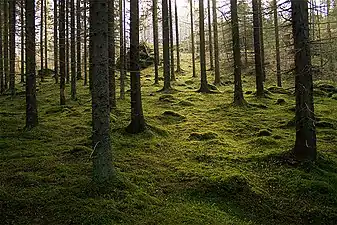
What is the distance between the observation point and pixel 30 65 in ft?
38.3

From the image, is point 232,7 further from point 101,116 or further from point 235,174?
point 101,116

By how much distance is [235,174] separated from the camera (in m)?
8.00

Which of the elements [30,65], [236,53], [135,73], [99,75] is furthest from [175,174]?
[236,53]

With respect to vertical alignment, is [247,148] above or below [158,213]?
below

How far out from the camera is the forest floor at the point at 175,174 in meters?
6.21

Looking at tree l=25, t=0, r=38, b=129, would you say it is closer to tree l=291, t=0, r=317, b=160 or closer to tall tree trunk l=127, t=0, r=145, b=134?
tall tree trunk l=127, t=0, r=145, b=134

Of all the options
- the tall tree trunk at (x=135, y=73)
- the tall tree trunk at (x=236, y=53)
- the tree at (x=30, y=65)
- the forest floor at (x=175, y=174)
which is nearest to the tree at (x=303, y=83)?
the forest floor at (x=175, y=174)

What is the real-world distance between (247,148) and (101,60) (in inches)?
227

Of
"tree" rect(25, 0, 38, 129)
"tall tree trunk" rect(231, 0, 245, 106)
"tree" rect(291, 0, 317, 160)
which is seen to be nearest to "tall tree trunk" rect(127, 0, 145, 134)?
"tree" rect(25, 0, 38, 129)

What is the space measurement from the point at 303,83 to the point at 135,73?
528 centimetres

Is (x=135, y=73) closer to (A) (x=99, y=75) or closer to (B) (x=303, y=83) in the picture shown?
(A) (x=99, y=75)

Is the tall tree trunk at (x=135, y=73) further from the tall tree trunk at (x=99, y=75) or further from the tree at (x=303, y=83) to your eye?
the tree at (x=303, y=83)

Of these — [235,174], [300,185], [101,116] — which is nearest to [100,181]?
[101,116]

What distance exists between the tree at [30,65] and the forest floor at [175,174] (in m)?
0.60
